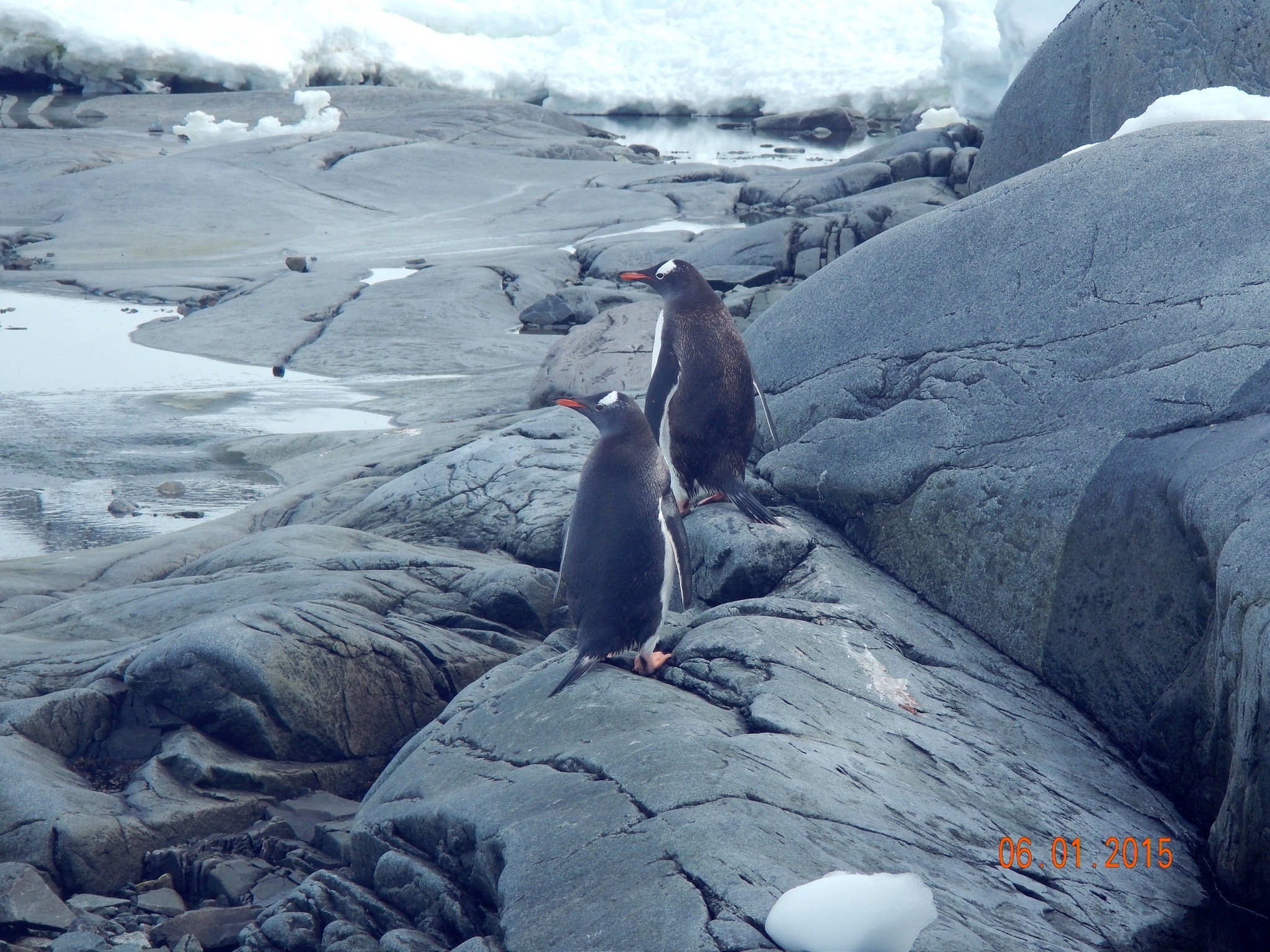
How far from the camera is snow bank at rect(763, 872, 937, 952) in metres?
2.06

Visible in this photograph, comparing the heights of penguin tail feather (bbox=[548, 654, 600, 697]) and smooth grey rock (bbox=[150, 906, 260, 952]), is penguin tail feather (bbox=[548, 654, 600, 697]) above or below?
above

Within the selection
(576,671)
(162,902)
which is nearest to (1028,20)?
(576,671)

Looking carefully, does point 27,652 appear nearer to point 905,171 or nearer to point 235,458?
point 235,458

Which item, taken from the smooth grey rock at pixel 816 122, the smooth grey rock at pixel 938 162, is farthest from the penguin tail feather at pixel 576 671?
the smooth grey rock at pixel 816 122

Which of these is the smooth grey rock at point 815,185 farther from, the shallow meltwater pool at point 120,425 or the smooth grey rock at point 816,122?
the smooth grey rock at point 816,122

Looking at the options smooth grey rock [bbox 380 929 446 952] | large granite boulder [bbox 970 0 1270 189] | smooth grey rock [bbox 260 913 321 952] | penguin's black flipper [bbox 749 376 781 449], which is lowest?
smooth grey rock [bbox 260 913 321 952]

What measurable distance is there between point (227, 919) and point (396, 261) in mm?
9709

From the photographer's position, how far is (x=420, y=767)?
10.1 ft

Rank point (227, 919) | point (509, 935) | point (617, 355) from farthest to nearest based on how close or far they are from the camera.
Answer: point (617, 355) < point (227, 919) < point (509, 935)

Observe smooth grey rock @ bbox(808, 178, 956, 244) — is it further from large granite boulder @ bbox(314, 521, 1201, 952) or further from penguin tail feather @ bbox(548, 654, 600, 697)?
penguin tail feather @ bbox(548, 654, 600, 697)

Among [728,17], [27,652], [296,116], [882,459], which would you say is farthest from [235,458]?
[728,17]

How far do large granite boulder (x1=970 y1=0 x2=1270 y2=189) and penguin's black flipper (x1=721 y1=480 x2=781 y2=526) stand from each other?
4272 mm
